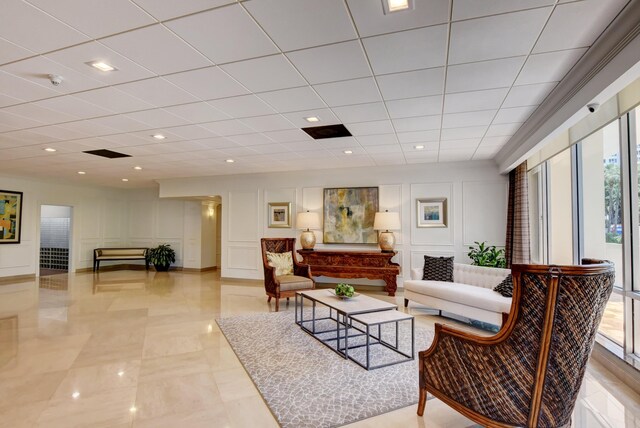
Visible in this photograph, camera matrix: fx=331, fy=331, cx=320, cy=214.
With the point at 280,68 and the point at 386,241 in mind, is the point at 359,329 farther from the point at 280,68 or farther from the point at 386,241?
the point at 280,68

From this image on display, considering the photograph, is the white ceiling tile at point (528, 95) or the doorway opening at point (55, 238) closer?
the white ceiling tile at point (528, 95)

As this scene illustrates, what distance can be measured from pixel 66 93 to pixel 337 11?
9.17 ft

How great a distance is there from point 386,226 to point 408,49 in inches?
170

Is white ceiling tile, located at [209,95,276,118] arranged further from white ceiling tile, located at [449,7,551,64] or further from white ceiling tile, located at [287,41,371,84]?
white ceiling tile, located at [449,7,551,64]

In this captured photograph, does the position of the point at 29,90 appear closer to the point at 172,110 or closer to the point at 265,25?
the point at 172,110

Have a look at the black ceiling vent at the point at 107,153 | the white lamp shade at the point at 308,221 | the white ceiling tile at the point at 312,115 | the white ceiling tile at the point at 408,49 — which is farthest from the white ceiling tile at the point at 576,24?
the black ceiling vent at the point at 107,153

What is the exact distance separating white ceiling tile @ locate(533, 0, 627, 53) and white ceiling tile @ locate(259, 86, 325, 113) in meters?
1.84

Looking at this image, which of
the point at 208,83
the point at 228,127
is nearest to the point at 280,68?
the point at 208,83

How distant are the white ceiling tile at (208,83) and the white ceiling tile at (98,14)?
67 centimetres

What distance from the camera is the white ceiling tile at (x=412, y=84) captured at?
2768 mm

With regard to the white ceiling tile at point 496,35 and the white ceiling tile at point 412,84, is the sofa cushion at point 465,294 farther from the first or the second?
the white ceiling tile at point 496,35

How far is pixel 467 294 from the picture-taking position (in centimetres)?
420

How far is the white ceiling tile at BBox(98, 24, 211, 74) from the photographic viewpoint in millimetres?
2182

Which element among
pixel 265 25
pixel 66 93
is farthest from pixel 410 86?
pixel 66 93
